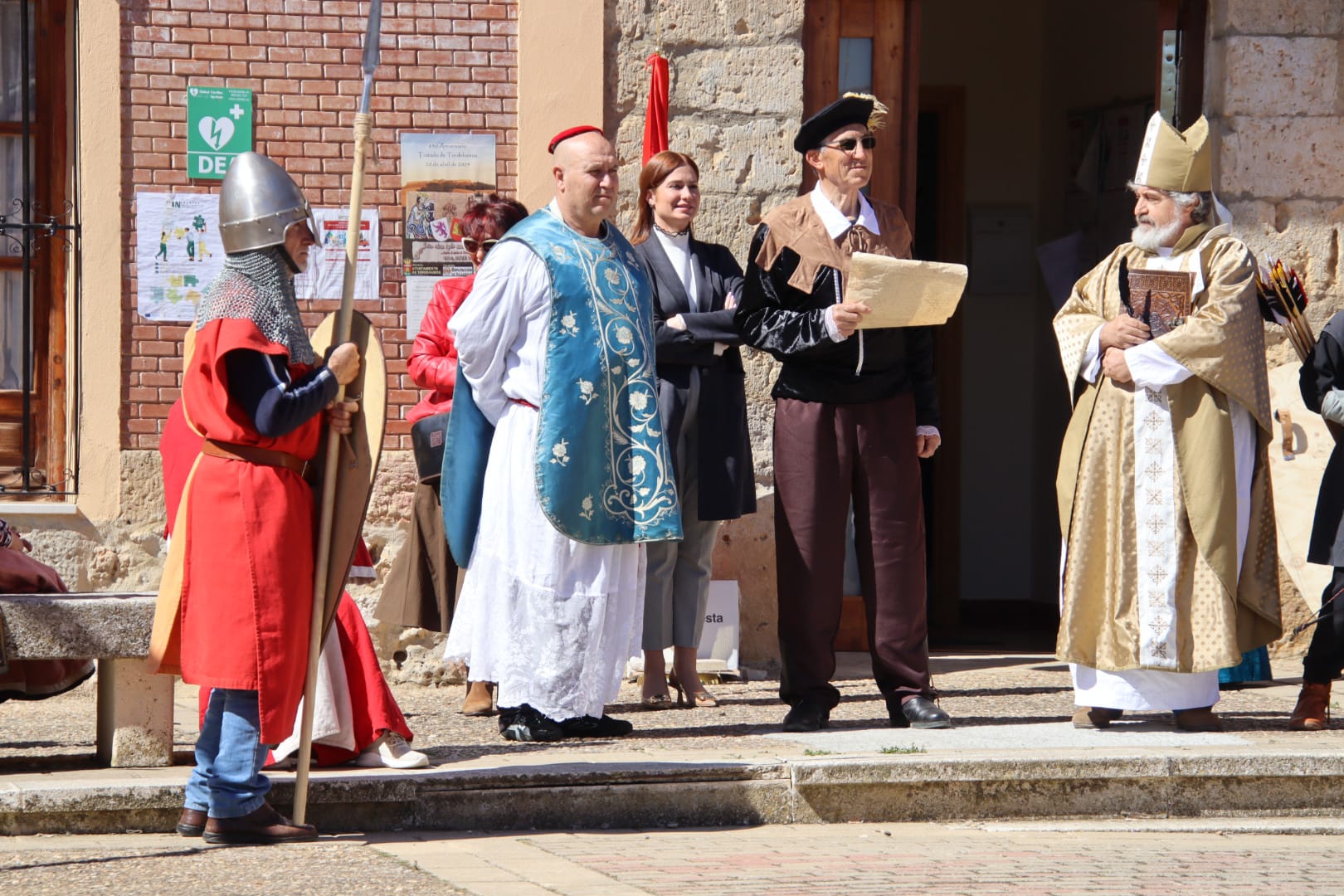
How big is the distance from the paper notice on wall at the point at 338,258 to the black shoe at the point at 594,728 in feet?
8.31

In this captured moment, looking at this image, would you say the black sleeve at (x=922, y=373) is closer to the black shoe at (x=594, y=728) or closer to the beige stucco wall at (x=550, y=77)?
the black shoe at (x=594, y=728)

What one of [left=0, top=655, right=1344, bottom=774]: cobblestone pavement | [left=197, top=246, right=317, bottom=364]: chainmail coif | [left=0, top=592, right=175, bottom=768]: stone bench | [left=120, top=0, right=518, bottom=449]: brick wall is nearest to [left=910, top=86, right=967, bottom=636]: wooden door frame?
[left=0, top=655, right=1344, bottom=774]: cobblestone pavement

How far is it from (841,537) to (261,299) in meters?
2.33

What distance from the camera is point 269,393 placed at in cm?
484

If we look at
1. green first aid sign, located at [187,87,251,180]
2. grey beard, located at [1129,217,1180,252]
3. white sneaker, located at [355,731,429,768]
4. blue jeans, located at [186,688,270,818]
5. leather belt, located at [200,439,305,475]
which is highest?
green first aid sign, located at [187,87,251,180]

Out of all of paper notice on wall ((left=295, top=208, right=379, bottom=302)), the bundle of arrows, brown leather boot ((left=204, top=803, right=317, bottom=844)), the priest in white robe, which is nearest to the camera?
brown leather boot ((left=204, top=803, right=317, bottom=844))

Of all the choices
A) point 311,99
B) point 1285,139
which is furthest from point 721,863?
point 1285,139

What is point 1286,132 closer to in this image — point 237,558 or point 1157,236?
point 1157,236

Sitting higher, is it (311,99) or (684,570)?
(311,99)

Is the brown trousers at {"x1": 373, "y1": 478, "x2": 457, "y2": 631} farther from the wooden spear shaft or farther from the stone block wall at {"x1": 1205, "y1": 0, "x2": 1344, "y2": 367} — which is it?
the stone block wall at {"x1": 1205, "y1": 0, "x2": 1344, "y2": 367}

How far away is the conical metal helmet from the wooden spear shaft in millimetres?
177

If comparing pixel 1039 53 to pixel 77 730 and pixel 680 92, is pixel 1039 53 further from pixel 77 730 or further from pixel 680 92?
pixel 77 730

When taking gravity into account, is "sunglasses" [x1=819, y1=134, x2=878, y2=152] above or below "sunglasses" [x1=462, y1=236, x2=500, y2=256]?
above

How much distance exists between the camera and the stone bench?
539 centimetres
